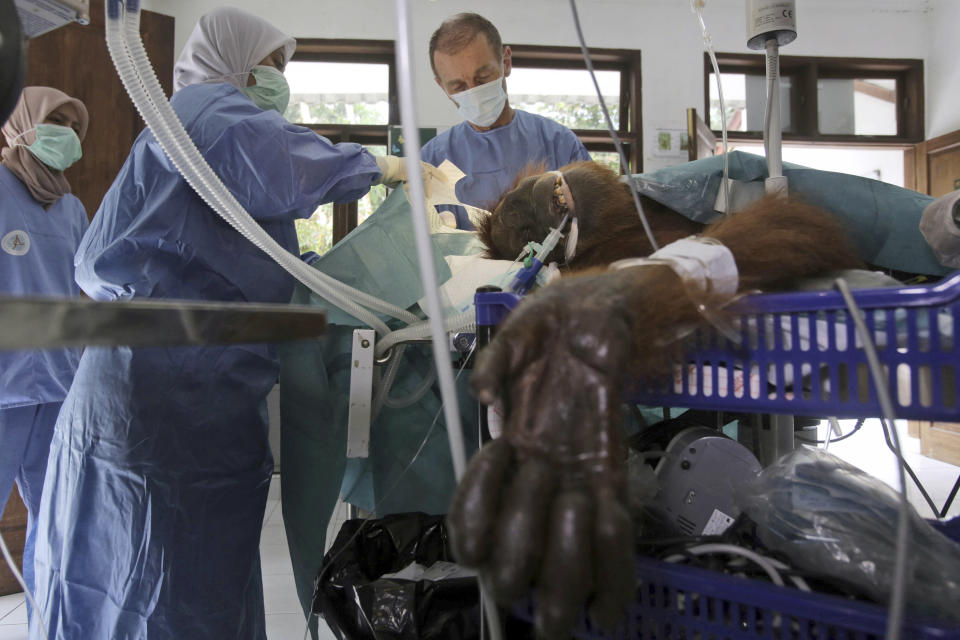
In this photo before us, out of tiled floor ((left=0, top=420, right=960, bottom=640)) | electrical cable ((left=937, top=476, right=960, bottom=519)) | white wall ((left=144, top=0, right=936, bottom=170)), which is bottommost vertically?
tiled floor ((left=0, top=420, right=960, bottom=640))

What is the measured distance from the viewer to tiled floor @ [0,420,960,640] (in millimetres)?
1622

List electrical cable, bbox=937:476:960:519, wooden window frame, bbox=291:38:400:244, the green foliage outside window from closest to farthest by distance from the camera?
electrical cable, bbox=937:476:960:519 < wooden window frame, bbox=291:38:400:244 < the green foliage outside window

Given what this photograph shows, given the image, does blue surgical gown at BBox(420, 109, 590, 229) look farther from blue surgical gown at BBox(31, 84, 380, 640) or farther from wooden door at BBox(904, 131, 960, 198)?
wooden door at BBox(904, 131, 960, 198)

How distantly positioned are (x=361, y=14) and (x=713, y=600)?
344cm

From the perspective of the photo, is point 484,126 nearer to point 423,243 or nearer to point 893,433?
point 423,243

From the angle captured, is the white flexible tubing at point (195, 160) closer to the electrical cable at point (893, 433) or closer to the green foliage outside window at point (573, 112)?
the electrical cable at point (893, 433)

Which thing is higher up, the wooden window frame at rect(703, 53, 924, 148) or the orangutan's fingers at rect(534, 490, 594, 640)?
the wooden window frame at rect(703, 53, 924, 148)

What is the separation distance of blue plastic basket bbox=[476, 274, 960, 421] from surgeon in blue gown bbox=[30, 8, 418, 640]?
0.78 metres

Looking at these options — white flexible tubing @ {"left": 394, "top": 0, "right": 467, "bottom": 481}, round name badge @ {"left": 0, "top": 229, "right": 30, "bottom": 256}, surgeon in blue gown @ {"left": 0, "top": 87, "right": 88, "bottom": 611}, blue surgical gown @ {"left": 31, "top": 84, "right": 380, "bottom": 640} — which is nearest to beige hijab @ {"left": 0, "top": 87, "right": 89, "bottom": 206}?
surgeon in blue gown @ {"left": 0, "top": 87, "right": 88, "bottom": 611}

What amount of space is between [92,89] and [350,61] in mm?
1336

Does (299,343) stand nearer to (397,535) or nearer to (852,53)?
(397,535)

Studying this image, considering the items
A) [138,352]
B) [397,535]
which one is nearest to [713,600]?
[397,535]

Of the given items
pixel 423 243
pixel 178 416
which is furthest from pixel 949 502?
pixel 178 416

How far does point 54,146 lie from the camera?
1872 mm
